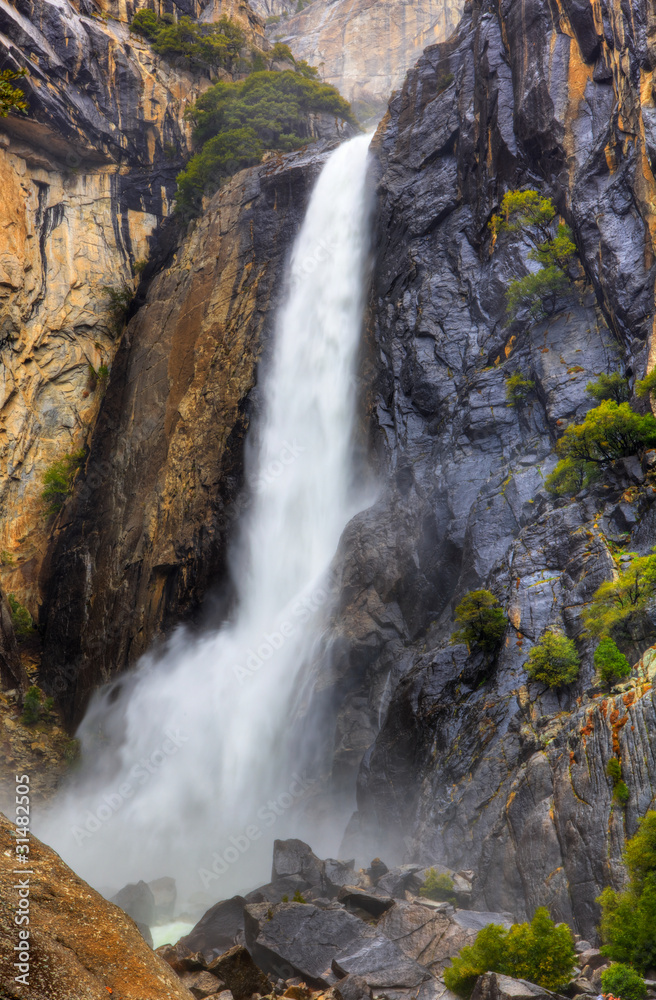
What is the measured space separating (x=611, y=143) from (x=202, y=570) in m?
21.5

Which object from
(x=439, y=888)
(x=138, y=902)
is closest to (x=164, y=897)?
(x=138, y=902)

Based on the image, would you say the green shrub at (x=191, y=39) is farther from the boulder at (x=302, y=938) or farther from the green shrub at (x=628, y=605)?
the boulder at (x=302, y=938)

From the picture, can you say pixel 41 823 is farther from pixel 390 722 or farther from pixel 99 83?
pixel 99 83

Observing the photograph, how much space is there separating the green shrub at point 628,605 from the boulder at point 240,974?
812 cm

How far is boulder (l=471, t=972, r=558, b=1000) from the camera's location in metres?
7.36

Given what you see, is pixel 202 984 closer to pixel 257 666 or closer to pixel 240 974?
pixel 240 974

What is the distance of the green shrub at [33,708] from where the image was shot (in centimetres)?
3050

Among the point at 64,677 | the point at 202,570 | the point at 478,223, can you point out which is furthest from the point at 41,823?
the point at 478,223

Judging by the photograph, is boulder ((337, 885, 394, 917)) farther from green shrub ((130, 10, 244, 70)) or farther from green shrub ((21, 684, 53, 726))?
green shrub ((130, 10, 244, 70))

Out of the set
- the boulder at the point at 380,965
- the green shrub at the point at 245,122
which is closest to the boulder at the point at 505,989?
the boulder at the point at 380,965

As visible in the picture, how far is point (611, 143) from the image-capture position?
20656 millimetres

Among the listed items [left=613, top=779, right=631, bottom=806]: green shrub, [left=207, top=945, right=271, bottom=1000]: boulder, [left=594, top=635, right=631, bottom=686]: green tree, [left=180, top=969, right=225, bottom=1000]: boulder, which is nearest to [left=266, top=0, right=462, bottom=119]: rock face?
[left=594, top=635, right=631, bottom=686]: green tree

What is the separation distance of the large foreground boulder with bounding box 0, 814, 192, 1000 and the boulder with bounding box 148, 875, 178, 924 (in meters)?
11.4

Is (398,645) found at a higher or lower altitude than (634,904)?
higher
